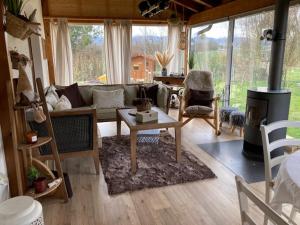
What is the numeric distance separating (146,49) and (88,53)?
1.44 metres

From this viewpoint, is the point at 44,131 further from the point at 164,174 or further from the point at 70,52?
the point at 70,52

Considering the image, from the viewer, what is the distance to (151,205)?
2.23 meters

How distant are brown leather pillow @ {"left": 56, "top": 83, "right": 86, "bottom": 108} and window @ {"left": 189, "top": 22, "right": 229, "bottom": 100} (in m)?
2.82

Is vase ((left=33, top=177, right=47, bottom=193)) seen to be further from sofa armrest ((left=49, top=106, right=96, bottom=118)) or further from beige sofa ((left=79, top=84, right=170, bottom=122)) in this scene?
beige sofa ((left=79, top=84, right=170, bottom=122))

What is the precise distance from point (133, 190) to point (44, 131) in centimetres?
107

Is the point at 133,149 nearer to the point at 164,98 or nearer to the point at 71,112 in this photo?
the point at 71,112

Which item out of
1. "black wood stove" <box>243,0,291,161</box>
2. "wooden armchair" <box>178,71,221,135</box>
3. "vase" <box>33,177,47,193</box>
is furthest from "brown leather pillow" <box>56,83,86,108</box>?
"black wood stove" <box>243,0,291,161</box>

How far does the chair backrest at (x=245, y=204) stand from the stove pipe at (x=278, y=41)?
99.1 inches

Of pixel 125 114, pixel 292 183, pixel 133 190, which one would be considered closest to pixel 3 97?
pixel 133 190

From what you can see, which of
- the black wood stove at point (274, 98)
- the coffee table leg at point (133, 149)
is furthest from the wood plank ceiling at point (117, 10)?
the coffee table leg at point (133, 149)

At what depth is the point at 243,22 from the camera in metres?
4.37

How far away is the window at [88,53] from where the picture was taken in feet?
19.4

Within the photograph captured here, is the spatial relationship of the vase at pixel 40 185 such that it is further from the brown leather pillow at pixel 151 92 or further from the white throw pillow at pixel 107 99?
the brown leather pillow at pixel 151 92

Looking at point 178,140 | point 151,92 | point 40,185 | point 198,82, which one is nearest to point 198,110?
point 198,82
